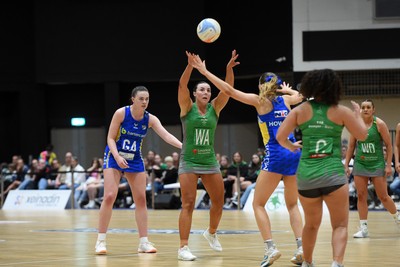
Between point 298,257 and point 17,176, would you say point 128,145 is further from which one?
point 17,176

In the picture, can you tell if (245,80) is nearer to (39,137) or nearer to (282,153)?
(39,137)

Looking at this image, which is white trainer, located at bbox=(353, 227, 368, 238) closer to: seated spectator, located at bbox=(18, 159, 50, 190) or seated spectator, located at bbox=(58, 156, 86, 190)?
seated spectator, located at bbox=(58, 156, 86, 190)

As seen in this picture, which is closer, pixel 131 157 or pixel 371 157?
pixel 131 157

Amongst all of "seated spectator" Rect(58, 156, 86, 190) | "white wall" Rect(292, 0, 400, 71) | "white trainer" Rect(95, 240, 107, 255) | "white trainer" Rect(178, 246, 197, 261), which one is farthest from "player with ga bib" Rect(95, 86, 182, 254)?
"white wall" Rect(292, 0, 400, 71)

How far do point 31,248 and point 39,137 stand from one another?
2151cm

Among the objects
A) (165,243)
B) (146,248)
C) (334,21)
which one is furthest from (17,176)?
(146,248)

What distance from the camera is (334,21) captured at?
2719 cm

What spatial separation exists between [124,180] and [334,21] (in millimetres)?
8919

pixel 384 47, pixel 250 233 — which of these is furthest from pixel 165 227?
pixel 384 47

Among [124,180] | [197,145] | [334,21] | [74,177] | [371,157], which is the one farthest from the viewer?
[334,21]

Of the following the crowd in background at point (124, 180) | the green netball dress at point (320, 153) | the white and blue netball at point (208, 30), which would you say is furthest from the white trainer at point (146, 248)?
the crowd in background at point (124, 180)

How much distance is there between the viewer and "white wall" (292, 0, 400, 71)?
88.4 ft

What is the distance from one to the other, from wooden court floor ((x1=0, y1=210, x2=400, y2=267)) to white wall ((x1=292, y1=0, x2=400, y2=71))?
8.83 meters

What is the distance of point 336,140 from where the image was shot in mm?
7402
